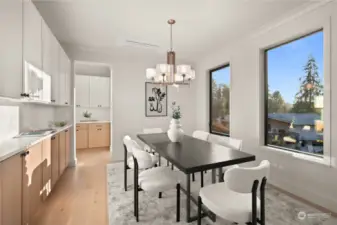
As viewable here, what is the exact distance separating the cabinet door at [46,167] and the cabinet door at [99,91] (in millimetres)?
4325

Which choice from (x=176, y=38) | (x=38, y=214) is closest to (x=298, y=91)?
(x=176, y=38)

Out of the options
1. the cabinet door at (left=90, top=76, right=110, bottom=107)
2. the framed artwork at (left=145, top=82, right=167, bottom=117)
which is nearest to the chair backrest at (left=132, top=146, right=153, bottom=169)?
the framed artwork at (left=145, top=82, right=167, bottom=117)

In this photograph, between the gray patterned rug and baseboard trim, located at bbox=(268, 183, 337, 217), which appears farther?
baseboard trim, located at bbox=(268, 183, 337, 217)

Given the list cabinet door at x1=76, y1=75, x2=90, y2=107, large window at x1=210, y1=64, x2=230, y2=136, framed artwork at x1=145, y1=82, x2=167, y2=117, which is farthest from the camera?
cabinet door at x1=76, y1=75, x2=90, y2=107

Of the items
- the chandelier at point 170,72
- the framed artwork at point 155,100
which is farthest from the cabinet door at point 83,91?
the chandelier at point 170,72

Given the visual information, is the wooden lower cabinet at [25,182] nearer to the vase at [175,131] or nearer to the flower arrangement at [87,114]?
the vase at [175,131]

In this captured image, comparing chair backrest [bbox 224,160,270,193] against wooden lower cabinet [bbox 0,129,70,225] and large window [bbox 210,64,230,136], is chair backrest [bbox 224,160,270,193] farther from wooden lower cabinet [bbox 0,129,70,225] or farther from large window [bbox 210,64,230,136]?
large window [bbox 210,64,230,136]

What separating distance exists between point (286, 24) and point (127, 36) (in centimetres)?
272

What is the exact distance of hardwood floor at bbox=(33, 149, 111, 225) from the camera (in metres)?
2.15

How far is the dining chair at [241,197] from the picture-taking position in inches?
52.8

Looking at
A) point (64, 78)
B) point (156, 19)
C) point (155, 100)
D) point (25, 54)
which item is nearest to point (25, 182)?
point (25, 54)

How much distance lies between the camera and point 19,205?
1.61 meters

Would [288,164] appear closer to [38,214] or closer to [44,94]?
[38,214]

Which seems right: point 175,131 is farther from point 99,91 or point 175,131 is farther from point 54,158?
point 99,91
